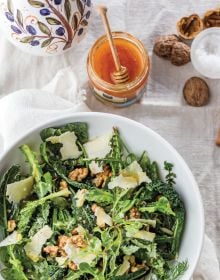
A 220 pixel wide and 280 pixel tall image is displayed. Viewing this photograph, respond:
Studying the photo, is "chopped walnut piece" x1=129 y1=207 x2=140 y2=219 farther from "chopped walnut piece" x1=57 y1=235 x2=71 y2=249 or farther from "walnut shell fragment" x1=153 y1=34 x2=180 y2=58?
"walnut shell fragment" x1=153 y1=34 x2=180 y2=58

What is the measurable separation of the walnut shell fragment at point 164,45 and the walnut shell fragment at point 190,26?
26 millimetres

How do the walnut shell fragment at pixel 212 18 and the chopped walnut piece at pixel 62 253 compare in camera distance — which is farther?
the walnut shell fragment at pixel 212 18

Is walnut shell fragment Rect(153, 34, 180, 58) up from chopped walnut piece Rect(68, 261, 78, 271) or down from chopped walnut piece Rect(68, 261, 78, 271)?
up

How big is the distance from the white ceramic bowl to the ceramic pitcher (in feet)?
0.63

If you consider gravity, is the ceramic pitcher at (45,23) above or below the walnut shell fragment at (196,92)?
above

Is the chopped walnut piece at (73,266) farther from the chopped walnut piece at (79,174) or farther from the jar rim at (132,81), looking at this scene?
the jar rim at (132,81)

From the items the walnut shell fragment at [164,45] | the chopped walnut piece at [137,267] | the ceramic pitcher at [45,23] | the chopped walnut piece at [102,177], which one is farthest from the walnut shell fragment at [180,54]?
the chopped walnut piece at [137,267]

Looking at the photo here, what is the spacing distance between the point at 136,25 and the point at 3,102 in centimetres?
37

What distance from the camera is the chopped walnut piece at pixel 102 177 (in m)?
1.31

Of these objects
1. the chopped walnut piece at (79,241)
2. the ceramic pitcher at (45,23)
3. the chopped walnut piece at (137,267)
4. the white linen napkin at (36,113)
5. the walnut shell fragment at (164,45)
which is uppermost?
the ceramic pitcher at (45,23)

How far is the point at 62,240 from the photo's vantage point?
1.26m

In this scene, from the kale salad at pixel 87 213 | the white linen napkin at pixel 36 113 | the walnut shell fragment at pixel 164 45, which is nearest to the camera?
the kale salad at pixel 87 213

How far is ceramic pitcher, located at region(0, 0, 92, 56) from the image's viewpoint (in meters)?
1.29

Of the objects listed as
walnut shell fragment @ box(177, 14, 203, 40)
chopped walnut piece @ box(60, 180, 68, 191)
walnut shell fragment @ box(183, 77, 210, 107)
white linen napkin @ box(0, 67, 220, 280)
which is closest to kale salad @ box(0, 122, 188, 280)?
chopped walnut piece @ box(60, 180, 68, 191)
